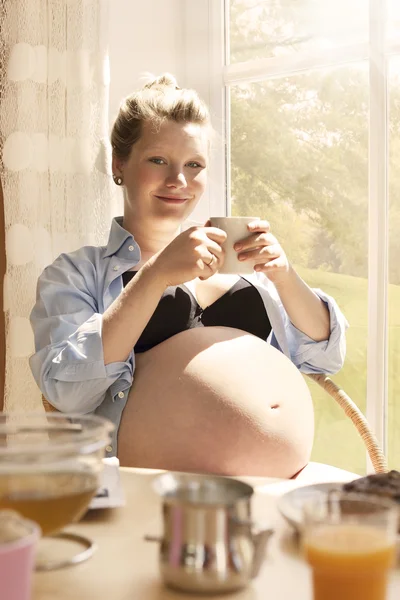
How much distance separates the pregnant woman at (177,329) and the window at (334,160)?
39 centimetres

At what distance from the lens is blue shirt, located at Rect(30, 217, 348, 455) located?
4.88ft

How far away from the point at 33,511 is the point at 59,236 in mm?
1500

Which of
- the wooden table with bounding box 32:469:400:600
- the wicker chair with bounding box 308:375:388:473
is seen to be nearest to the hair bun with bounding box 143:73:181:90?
the wicker chair with bounding box 308:375:388:473

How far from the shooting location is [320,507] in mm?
603

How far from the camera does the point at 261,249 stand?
150 cm

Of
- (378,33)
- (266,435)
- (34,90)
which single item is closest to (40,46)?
(34,90)

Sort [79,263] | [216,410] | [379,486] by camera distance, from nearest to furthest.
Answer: [379,486] < [216,410] < [79,263]

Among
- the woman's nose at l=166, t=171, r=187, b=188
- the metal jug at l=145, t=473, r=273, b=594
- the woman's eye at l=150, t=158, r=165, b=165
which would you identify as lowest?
the metal jug at l=145, t=473, r=273, b=594

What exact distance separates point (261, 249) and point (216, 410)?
1.12 ft

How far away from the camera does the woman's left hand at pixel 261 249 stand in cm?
143

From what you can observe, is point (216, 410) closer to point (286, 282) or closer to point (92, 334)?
point (92, 334)

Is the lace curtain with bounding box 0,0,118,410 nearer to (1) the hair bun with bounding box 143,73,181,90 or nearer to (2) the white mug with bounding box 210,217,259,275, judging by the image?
(1) the hair bun with bounding box 143,73,181,90

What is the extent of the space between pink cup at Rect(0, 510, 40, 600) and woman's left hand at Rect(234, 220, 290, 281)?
0.93 metres

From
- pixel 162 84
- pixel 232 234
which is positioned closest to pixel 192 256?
pixel 232 234
